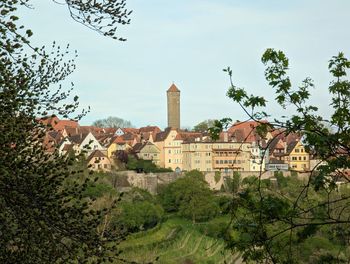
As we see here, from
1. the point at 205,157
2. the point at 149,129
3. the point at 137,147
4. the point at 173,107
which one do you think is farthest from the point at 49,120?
the point at 173,107

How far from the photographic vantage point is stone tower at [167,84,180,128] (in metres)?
68.1

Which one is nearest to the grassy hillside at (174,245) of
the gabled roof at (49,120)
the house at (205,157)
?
the gabled roof at (49,120)

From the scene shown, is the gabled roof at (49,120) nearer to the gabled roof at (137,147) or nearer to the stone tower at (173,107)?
the gabled roof at (137,147)

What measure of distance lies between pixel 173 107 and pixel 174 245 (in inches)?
1594

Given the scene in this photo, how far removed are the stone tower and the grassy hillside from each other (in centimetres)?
3362

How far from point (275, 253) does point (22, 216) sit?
186 centimetres

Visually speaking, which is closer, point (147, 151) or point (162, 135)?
point (147, 151)

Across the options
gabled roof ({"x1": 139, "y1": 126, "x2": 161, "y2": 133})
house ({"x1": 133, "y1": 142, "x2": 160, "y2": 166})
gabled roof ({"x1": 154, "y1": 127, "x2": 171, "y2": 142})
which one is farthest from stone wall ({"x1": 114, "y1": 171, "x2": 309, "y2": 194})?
gabled roof ({"x1": 139, "y1": 126, "x2": 161, "y2": 133})

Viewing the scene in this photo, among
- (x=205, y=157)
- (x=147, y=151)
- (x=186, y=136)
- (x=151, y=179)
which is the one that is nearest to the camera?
(x=151, y=179)

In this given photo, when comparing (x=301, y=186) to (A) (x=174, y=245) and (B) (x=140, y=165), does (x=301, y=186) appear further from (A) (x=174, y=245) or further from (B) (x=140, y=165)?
(B) (x=140, y=165)

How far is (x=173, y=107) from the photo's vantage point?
6812 centimetres

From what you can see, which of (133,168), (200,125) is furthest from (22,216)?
(200,125)

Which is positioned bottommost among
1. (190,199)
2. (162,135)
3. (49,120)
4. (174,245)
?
(174,245)

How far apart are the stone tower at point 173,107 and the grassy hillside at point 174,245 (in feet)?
110
